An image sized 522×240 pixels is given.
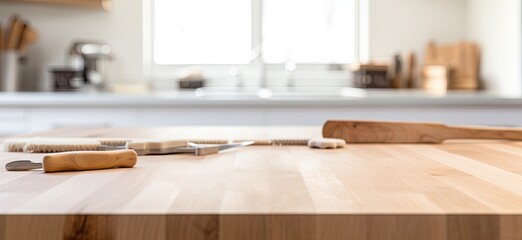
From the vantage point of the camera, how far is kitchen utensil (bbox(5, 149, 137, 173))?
78 centimetres

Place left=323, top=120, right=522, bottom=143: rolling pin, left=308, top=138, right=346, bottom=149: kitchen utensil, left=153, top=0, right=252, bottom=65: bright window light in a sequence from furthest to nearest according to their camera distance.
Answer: left=153, top=0, right=252, bottom=65: bright window light, left=323, top=120, right=522, bottom=143: rolling pin, left=308, top=138, right=346, bottom=149: kitchen utensil

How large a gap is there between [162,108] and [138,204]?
218 centimetres

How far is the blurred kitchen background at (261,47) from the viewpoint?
3266 millimetres

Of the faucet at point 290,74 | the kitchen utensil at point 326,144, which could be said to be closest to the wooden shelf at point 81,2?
the faucet at point 290,74

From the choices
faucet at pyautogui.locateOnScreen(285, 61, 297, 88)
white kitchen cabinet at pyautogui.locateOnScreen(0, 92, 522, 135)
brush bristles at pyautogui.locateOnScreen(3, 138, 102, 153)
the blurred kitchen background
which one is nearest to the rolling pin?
brush bristles at pyautogui.locateOnScreen(3, 138, 102, 153)

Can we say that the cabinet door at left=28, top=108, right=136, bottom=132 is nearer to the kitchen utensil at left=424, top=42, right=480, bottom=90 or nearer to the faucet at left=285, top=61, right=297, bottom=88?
the faucet at left=285, top=61, right=297, bottom=88

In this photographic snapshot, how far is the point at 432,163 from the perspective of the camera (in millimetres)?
896

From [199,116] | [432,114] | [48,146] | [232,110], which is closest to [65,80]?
[199,116]

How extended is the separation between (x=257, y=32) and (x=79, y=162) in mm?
2872

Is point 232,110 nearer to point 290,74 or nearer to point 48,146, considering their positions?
point 290,74

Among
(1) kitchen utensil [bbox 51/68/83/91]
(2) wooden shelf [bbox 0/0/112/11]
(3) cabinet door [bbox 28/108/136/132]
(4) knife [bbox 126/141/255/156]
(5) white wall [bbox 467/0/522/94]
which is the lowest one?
(3) cabinet door [bbox 28/108/136/132]

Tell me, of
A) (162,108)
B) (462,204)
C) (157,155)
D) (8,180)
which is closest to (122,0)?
(162,108)

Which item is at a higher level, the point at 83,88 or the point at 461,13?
the point at 461,13

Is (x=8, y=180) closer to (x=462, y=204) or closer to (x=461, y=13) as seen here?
(x=462, y=204)
